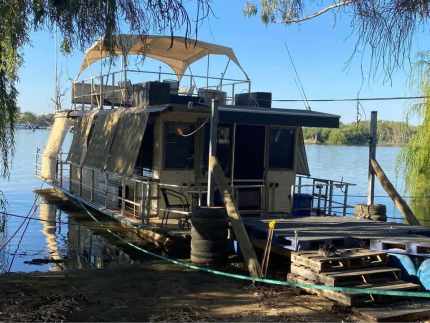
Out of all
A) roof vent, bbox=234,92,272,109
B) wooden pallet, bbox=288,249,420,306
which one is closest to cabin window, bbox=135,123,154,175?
roof vent, bbox=234,92,272,109

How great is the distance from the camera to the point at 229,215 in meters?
8.91

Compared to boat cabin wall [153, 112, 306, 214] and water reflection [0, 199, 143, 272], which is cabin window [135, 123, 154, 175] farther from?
water reflection [0, 199, 143, 272]

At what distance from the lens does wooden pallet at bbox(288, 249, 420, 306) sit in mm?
6879

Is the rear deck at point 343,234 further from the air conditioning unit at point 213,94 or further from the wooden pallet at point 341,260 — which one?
the air conditioning unit at point 213,94

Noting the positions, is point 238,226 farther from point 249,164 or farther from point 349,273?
point 249,164

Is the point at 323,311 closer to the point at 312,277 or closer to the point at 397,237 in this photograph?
the point at 312,277

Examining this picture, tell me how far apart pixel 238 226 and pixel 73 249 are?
488 cm

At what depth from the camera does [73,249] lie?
1198 centimetres

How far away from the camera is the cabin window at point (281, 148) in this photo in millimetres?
12672

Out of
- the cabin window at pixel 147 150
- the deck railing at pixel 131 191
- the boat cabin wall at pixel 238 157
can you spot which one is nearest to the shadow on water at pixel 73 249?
the deck railing at pixel 131 191

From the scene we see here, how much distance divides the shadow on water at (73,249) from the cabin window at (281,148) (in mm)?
3553

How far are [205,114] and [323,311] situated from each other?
243 inches

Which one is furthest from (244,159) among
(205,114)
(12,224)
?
(12,224)

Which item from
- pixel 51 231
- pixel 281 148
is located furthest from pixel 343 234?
pixel 51 231
